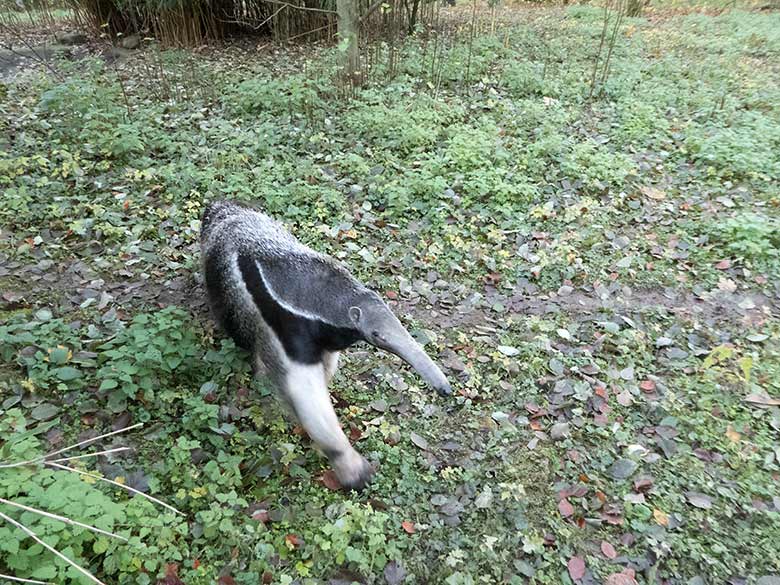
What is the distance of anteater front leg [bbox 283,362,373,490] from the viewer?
10.0ft

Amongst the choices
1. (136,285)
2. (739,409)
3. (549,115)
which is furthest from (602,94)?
(136,285)

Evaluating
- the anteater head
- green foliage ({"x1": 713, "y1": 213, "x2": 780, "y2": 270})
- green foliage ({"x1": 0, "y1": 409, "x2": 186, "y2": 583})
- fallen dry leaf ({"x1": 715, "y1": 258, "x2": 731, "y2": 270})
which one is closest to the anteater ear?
the anteater head

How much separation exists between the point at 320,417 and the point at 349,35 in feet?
22.2

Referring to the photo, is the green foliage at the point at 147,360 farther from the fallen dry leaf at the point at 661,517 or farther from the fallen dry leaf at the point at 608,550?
the fallen dry leaf at the point at 661,517

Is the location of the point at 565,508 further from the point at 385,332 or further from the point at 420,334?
the point at 420,334

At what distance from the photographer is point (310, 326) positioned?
299 cm

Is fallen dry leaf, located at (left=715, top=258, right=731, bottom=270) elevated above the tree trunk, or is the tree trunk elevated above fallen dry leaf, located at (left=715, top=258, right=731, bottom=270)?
A: the tree trunk

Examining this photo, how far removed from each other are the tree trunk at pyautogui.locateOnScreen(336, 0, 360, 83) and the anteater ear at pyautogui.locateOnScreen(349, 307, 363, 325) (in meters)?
6.21

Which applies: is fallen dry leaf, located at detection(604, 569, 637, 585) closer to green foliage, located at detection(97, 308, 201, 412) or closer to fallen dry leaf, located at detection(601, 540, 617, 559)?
fallen dry leaf, located at detection(601, 540, 617, 559)

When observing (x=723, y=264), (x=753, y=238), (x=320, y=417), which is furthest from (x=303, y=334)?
(x=753, y=238)

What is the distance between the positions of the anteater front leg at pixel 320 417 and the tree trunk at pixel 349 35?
20.5 ft

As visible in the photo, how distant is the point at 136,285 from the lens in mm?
4590

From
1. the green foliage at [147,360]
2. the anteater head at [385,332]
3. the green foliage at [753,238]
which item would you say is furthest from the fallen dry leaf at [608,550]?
the green foliage at [753,238]

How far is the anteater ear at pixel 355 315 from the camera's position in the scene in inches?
113
